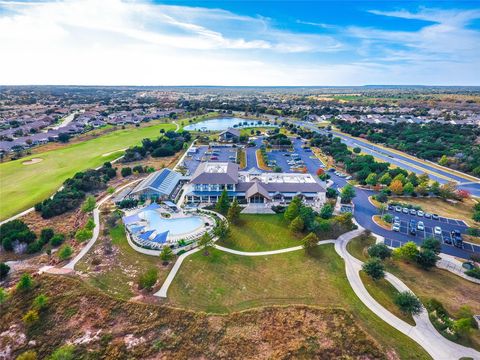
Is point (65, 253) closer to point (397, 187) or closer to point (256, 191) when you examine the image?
point (256, 191)

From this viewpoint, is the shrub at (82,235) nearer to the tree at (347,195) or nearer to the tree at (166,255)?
the tree at (166,255)

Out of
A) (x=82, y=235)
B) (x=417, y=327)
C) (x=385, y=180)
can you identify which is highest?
(x=385, y=180)

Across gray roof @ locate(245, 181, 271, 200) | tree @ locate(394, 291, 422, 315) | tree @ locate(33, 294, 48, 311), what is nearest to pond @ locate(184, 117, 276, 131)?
gray roof @ locate(245, 181, 271, 200)

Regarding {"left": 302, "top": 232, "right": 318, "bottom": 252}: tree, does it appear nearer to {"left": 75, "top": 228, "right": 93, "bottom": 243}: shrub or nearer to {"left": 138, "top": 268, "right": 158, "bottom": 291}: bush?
{"left": 138, "top": 268, "right": 158, "bottom": 291}: bush

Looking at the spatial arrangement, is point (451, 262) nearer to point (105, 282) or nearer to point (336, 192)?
point (336, 192)

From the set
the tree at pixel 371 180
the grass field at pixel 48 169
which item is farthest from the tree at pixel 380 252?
the grass field at pixel 48 169

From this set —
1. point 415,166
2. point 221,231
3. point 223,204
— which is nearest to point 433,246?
point 221,231

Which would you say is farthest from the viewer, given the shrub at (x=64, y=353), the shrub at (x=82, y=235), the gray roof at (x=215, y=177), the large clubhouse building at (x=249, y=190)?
the gray roof at (x=215, y=177)
